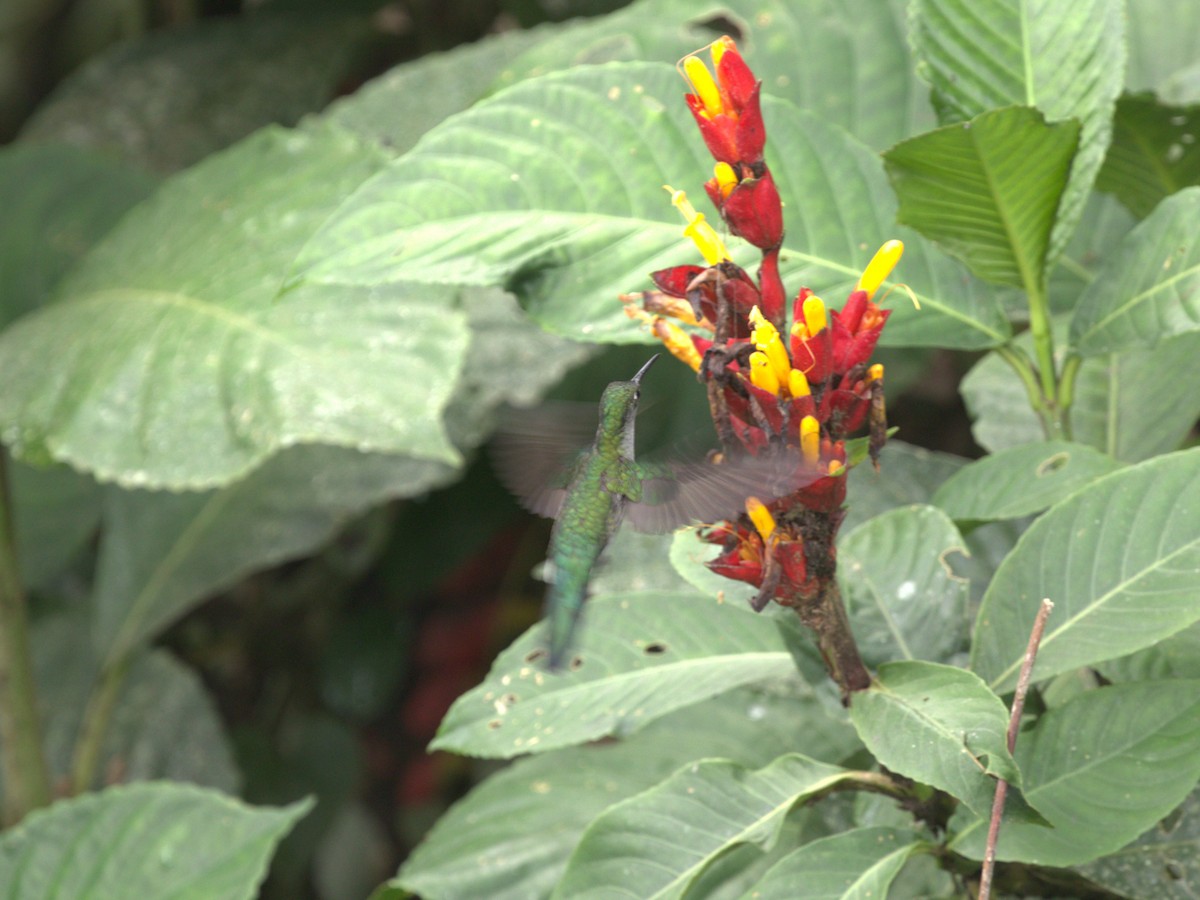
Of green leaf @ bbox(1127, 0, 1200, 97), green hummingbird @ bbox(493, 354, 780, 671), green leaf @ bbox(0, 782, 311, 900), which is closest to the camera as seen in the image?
green hummingbird @ bbox(493, 354, 780, 671)

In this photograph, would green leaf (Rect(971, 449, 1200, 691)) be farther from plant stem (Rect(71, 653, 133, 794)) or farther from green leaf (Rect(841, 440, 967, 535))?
plant stem (Rect(71, 653, 133, 794))

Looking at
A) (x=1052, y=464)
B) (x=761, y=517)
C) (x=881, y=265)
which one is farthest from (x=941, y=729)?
(x=1052, y=464)

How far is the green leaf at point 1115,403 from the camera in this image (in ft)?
3.37

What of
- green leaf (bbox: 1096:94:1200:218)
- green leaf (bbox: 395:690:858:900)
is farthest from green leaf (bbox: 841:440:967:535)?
green leaf (bbox: 1096:94:1200:218)

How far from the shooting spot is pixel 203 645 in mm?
2416

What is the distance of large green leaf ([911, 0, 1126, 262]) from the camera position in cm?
90

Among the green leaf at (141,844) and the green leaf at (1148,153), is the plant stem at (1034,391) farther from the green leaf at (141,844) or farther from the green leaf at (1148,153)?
the green leaf at (141,844)

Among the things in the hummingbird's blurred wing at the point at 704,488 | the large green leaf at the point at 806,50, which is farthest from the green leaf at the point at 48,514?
the hummingbird's blurred wing at the point at 704,488

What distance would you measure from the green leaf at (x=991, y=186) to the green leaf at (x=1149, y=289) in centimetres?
5

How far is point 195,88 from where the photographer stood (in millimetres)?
2357

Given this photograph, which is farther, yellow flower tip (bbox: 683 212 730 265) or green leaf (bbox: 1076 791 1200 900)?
green leaf (bbox: 1076 791 1200 900)

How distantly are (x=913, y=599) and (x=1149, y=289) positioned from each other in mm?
274

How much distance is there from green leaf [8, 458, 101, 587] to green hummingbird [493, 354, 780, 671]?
1291 millimetres

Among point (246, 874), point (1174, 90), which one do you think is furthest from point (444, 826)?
point (1174, 90)
